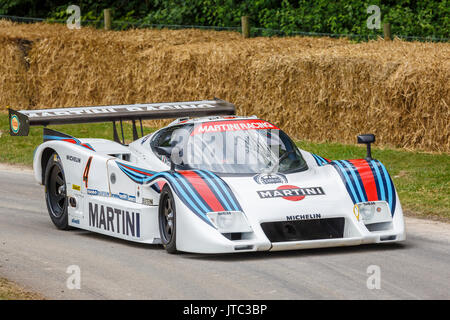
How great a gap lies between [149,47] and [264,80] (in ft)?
14.5

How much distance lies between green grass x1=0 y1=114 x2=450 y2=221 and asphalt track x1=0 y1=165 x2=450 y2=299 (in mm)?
2045

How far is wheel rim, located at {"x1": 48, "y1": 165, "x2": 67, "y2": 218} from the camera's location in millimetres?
11664

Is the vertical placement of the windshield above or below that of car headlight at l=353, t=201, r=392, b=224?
above

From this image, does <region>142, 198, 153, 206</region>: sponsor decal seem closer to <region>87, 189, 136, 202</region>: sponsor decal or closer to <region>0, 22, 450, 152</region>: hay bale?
<region>87, 189, 136, 202</region>: sponsor decal

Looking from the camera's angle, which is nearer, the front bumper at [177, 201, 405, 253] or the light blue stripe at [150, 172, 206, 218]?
the front bumper at [177, 201, 405, 253]

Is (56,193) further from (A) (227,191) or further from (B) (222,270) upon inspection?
(B) (222,270)

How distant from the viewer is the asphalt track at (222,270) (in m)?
7.88

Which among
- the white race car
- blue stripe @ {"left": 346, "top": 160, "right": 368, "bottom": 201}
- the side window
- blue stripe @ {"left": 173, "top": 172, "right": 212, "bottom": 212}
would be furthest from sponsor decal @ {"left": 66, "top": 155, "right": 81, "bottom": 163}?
blue stripe @ {"left": 346, "top": 160, "right": 368, "bottom": 201}

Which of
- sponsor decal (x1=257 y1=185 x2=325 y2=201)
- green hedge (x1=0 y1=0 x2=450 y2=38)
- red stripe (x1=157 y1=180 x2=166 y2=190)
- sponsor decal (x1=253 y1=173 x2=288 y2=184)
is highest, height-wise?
green hedge (x1=0 y1=0 x2=450 y2=38)

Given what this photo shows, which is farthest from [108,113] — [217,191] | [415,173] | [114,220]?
[415,173]

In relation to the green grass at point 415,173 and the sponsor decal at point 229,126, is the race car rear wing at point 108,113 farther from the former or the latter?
the green grass at point 415,173

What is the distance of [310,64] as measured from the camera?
1980cm
